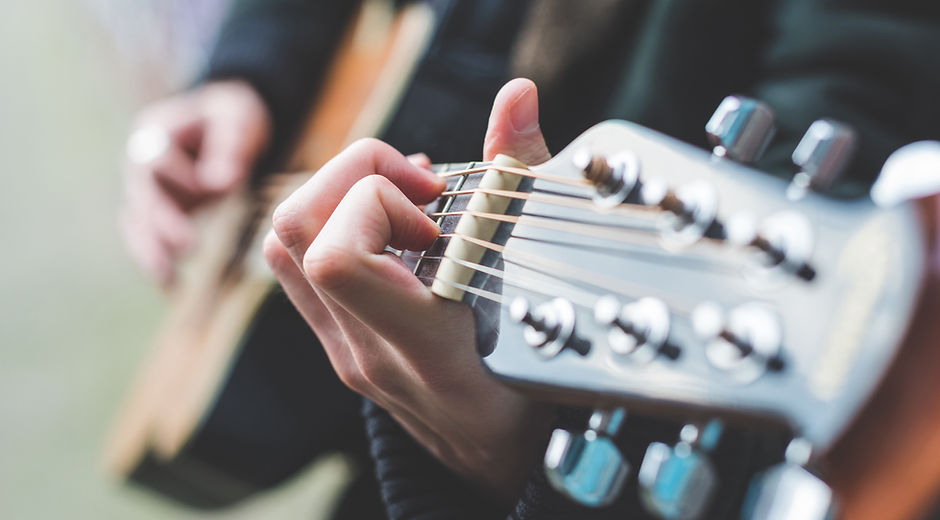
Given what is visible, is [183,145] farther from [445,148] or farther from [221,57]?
[445,148]

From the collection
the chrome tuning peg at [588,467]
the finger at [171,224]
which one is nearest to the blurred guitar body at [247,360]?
the finger at [171,224]

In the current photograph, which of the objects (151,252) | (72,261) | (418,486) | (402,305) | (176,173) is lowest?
(72,261)

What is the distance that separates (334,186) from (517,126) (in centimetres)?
11

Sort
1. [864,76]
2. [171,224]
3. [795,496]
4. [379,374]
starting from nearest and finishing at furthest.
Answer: [795,496] < [379,374] < [864,76] < [171,224]

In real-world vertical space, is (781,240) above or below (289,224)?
above

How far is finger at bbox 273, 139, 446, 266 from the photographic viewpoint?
40 centimetres

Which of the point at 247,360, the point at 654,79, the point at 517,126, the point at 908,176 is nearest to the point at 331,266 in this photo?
the point at 517,126

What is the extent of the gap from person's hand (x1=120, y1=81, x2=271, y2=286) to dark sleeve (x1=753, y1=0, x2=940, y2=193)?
63cm

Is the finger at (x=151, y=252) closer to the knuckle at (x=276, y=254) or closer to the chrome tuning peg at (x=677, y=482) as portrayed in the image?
the knuckle at (x=276, y=254)

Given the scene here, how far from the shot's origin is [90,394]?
1.41 metres

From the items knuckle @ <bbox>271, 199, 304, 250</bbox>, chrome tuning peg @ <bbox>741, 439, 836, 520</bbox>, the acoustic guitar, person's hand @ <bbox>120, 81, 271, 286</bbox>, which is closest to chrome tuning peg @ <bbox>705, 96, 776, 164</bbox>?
the acoustic guitar

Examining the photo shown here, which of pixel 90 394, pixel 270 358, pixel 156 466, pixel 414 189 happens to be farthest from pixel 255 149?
pixel 90 394

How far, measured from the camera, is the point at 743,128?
278 mm

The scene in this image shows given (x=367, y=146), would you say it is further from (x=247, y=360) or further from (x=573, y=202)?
(x=247, y=360)
